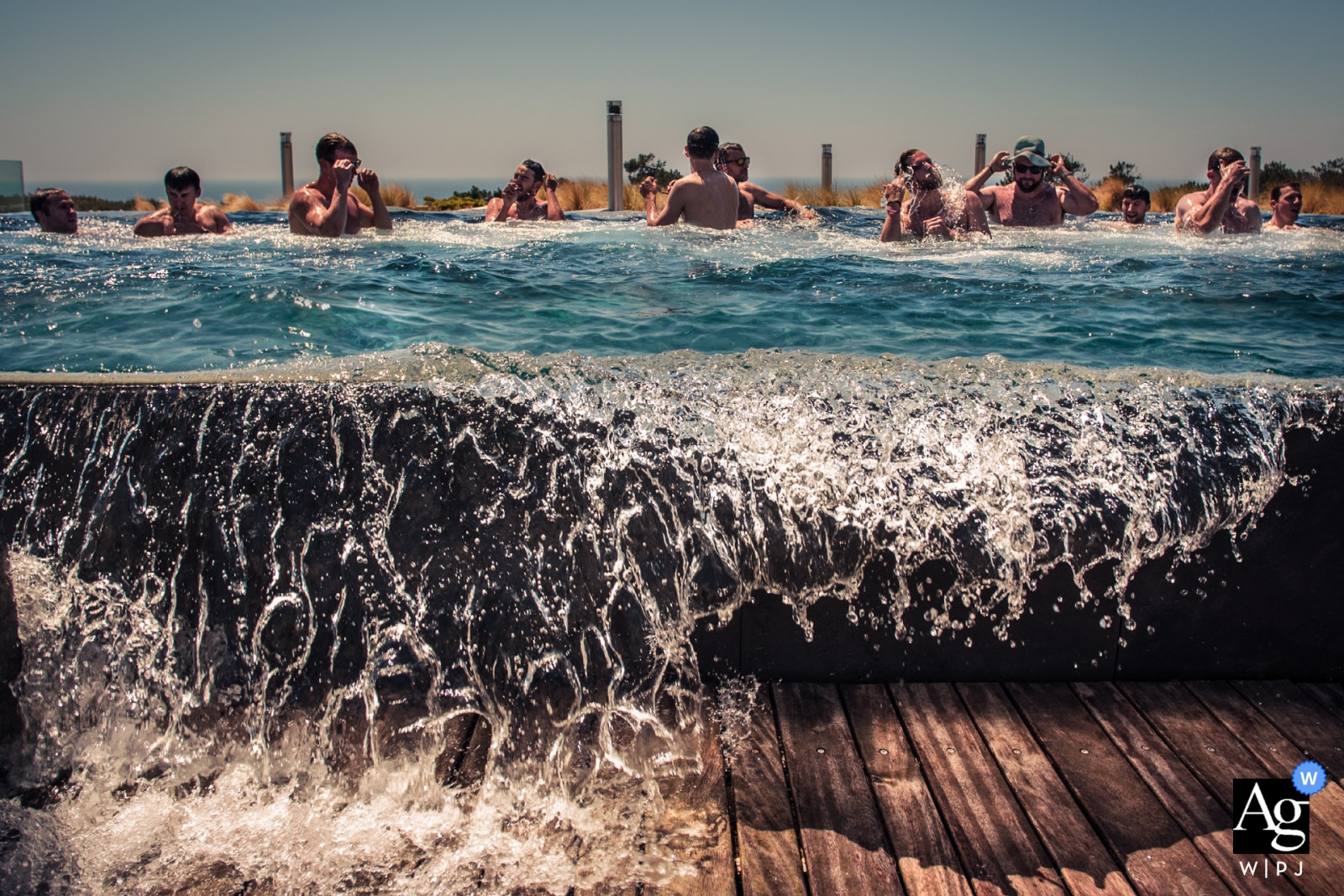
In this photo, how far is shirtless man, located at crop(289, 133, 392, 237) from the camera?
5320 millimetres

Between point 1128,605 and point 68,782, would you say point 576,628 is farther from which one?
point 1128,605

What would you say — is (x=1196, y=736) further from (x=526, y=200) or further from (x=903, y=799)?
(x=526, y=200)

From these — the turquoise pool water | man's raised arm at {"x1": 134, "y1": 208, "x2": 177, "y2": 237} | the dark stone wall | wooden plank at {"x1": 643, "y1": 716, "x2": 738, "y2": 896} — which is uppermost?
man's raised arm at {"x1": 134, "y1": 208, "x2": 177, "y2": 237}

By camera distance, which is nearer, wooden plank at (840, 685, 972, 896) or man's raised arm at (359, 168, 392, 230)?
wooden plank at (840, 685, 972, 896)

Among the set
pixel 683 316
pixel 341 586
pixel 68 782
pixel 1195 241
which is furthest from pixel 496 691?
pixel 1195 241

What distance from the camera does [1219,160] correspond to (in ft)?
21.4

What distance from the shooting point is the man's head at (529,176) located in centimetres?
771

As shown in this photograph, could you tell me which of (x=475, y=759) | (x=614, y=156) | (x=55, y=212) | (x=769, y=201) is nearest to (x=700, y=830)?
(x=475, y=759)

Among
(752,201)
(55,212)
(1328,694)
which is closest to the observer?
(1328,694)

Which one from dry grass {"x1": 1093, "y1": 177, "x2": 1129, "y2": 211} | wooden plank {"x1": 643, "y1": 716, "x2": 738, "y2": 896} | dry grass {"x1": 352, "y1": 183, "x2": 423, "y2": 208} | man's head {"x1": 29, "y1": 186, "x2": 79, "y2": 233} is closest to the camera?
wooden plank {"x1": 643, "y1": 716, "x2": 738, "y2": 896}

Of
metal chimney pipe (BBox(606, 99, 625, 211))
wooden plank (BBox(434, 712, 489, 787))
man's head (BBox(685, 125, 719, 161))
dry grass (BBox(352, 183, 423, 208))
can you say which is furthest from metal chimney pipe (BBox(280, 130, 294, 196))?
wooden plank (BBox(434, 712, 489, 787))

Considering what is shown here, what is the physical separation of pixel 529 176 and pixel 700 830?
7.20m

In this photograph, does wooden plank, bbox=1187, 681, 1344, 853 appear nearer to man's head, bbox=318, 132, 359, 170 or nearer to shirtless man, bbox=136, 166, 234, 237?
man's head, bbox=318, 132, 359, 170

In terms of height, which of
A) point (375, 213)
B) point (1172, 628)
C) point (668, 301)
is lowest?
point (1172, 628)
